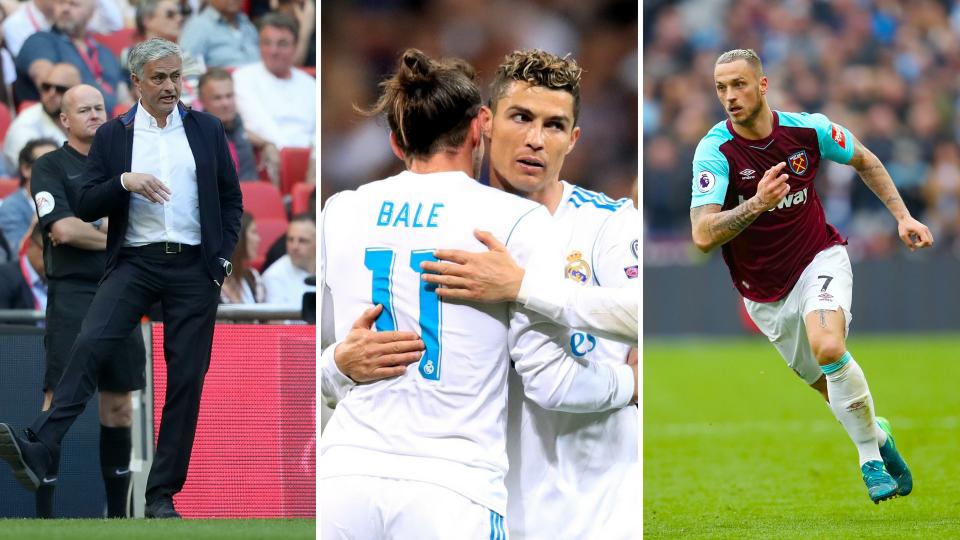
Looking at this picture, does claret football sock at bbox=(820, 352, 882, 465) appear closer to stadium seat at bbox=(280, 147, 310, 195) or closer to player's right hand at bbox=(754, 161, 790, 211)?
player's right hand at bbox=(754, 161, 790, 211)

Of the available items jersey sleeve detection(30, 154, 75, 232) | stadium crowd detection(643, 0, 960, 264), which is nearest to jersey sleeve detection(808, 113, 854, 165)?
jersey sleeve detection(30, 154, 75, 232)

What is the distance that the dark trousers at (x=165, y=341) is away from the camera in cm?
517

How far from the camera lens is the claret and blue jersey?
505 cm

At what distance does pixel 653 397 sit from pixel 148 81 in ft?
23.7

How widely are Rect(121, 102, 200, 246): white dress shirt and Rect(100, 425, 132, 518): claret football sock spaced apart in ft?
3.30

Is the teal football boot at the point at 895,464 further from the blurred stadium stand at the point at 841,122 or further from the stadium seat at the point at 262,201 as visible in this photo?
the blurred stadium stand at the point at 841,122

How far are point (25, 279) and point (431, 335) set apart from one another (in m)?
4.40

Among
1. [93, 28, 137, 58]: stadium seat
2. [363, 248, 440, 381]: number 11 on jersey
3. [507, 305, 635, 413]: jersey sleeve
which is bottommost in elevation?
[507, 305, 635, 413]: jersey sleeve

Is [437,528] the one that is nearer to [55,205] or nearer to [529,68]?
[529,68]

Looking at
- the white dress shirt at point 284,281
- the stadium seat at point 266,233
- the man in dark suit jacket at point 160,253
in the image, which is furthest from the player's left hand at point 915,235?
the stadium seat at point 266,233

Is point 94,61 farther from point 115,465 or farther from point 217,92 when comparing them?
point 115,465

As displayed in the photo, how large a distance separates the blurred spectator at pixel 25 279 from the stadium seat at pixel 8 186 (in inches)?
9.7

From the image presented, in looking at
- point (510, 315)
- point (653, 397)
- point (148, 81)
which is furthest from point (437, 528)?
point (653, 397)

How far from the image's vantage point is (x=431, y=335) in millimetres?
3158
